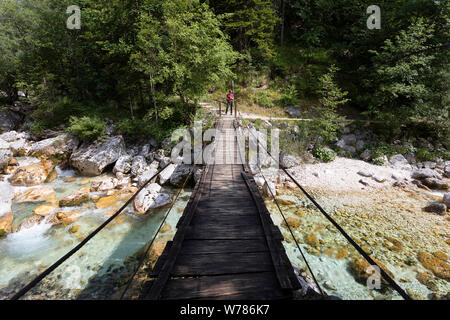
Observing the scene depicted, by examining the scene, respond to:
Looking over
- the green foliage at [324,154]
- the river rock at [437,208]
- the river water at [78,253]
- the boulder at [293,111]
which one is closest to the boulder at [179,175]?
the river water at [78,253]

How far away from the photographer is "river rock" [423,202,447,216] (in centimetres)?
811

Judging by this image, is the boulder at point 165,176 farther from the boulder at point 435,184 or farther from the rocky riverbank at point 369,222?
the boulder at point 435,184

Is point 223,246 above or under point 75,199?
above

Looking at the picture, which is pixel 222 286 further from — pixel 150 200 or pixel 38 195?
pixel 38 195

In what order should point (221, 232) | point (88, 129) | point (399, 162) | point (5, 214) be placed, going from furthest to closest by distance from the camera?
point (88, 129), point (399, 162), point (5, 214), point (221, 232)

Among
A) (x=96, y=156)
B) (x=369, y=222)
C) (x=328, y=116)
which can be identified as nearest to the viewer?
(x=369, y=222)

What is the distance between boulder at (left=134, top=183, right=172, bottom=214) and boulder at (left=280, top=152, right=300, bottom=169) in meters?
7.07

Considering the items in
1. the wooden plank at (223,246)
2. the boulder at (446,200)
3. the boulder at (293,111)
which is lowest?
the boulder at (446,200)

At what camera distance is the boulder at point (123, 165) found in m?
11.3

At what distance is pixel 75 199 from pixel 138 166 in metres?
3.40

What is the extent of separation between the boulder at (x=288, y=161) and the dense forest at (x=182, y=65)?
13.2 feet

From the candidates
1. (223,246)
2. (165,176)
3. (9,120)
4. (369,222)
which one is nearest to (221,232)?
(223,246)

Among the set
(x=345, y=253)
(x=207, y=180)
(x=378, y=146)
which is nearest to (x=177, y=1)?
(x=207, y=180)

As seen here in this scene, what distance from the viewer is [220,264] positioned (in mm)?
3121
